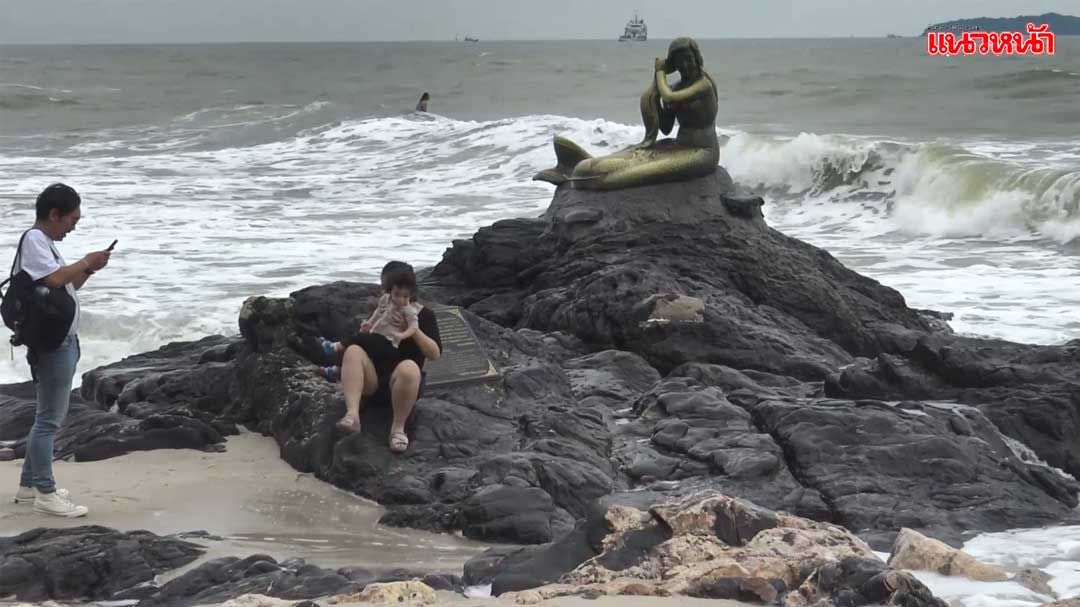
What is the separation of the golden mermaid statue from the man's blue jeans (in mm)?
5062

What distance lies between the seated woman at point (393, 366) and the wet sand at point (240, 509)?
425 millimetres

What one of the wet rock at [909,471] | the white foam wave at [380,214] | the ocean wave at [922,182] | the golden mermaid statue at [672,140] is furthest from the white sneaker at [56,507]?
the ocean wave at [922,182]

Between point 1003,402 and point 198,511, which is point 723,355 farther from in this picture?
point 198,511

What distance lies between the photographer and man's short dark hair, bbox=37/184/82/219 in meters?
5.50

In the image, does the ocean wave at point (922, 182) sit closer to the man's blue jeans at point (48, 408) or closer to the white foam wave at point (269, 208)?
the white foam wave at point (269, 208)

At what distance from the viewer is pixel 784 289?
9.40 metres

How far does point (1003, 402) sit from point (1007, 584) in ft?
8.57

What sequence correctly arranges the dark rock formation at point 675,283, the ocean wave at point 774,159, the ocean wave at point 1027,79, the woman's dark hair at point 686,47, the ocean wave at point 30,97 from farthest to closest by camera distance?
the ocean wave at point 30,97 → the ocean wave at point 1027,79 → the ocean wave at point 774,159 → the woman's dark hair at point 686,47 → the dark rock formation at point 675,283

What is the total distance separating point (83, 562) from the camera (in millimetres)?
5004

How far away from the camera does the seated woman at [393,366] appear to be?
248 inches

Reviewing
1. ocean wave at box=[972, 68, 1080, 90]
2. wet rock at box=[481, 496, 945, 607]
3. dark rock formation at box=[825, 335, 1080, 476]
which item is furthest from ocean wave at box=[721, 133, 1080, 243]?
ocean wave at box=[972, 68, 1080, 90]

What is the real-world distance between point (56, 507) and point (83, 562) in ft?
2.62

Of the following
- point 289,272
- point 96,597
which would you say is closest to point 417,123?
point 289,272

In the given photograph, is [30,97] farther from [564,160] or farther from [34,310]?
[34,310]
